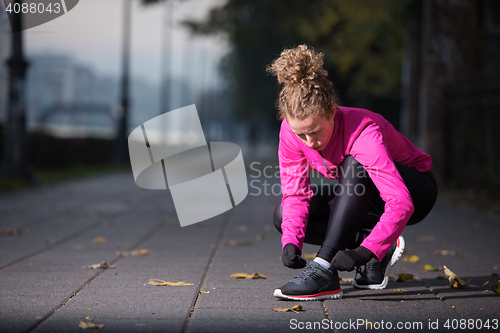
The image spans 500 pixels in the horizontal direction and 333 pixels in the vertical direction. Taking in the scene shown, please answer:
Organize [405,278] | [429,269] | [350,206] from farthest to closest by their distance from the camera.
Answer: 1. [429,269]
2. [405,278]
3. [350,206]

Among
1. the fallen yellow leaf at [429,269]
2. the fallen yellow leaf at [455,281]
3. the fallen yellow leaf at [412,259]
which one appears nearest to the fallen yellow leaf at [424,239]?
the fallen yellow leaf at [412,259]

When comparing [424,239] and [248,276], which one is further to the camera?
[424,239]

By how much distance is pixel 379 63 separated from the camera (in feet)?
53.7

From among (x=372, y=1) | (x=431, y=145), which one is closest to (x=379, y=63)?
(x=372, y=1)

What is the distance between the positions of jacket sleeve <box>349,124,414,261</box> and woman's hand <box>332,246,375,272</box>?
0.04 meters

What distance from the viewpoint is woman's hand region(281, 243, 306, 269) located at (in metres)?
2.96

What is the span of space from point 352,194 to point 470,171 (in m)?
7.95

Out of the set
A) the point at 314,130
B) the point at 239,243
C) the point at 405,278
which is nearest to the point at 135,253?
the point at 239,243

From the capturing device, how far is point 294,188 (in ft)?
10.7

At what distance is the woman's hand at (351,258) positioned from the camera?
109 inches

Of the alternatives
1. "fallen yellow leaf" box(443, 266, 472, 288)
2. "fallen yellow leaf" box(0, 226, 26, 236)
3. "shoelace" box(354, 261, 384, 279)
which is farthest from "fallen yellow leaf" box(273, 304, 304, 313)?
"fallen yellow leaf" box(0, 226, 26, 236)

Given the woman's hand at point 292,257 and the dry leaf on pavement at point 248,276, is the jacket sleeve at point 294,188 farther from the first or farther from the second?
the dry leaf on pavement at point 248,276

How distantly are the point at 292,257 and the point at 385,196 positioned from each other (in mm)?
568

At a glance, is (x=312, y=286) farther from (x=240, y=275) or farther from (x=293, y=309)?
(x=240, y=275)
